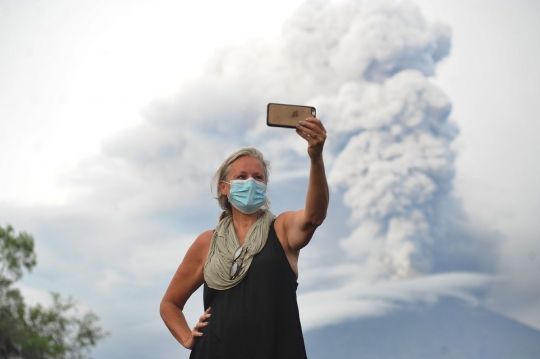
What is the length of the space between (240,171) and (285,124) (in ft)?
2.06

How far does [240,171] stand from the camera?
11.6 ft

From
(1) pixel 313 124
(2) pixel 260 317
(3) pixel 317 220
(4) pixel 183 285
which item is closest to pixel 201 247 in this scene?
(4) pixel 183 285

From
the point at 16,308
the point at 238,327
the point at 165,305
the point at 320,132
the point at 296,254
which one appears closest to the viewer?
the point at 320,132

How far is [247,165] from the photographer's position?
11.6ft

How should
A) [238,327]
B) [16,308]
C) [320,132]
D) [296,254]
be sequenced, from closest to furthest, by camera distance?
[320,132], [238,327], [296,254], [16,308]

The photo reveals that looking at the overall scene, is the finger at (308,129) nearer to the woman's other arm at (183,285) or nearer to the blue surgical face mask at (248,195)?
the blue surgical face mask at (248,195)

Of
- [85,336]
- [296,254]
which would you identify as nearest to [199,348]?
[296,254]

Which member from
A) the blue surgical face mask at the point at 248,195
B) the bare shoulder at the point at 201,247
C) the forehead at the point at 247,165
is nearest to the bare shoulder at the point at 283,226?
the blue surgical face mask at the point at 248,195

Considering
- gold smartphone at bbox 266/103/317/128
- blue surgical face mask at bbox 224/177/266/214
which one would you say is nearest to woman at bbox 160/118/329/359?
blue surgical face mask at bbox 224/177/266/214

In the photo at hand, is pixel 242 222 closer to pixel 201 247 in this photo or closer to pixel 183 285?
pixel 201 247

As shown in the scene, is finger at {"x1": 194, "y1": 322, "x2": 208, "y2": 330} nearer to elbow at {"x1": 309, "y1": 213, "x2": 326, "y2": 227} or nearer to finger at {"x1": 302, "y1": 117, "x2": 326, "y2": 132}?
elbow at {"x1": 309, "y1": 213, "x2": 326, "y2": 227}

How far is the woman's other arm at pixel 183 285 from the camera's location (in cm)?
355

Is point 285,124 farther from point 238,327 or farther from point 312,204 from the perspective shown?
point 238,327

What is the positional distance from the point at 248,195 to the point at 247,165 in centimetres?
20
